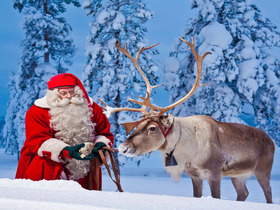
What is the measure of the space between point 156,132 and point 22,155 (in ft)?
4.36

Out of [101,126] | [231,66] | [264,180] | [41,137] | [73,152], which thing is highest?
[231,66]

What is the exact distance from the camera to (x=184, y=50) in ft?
44.1

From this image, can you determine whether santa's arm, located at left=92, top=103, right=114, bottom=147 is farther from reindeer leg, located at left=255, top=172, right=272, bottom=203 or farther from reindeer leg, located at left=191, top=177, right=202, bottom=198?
reindeer leg, located at left=255, top=172, right=272, bottom=203

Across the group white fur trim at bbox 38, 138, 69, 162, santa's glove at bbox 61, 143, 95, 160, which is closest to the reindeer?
santa's glove at bbox 61, 143, 95, 160

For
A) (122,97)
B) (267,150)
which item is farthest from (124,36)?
(267,150)

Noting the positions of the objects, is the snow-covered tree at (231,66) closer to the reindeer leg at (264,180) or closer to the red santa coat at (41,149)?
the reindeer leg at (264,180)

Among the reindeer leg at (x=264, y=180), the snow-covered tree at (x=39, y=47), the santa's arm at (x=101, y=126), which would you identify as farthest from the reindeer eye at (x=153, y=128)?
the snow-covered tree at (x=39, y=47)

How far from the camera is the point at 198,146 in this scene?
13.5ft

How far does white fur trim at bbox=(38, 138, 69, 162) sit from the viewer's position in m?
3.24

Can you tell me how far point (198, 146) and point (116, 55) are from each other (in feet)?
27.0

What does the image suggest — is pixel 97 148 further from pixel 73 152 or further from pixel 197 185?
pixel 197 185

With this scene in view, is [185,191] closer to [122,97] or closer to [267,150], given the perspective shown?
[122,97]

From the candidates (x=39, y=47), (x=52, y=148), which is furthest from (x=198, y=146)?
(x=39, y=47)

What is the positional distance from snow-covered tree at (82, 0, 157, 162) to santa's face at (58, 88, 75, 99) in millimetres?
7938
